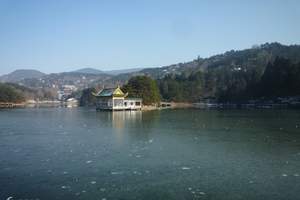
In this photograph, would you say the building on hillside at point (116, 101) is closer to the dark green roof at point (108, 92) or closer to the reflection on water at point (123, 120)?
the dark green roof at point (108, 92)

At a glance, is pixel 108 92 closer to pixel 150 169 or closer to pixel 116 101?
pixel 116 101

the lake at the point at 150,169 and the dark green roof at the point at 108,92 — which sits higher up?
the dark green roof at the point at 108,92

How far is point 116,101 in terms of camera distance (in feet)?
251

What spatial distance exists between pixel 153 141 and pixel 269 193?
13.0 meters

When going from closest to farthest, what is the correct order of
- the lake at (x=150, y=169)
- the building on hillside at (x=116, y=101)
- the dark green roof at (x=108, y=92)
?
the lake at (x=150, y=169) < the building on hillside at (x=116, y=101) < the dark green roof at (x=108, y=92)

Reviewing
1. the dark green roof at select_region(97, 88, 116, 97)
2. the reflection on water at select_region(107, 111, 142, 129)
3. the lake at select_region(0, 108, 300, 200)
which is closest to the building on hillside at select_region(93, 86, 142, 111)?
the dark green roof at select_region(97, 88, 116, 97)

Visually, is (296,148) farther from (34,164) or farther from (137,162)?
(34,164)

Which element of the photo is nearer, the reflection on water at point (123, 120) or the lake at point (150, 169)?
the lake at point (150, 169)

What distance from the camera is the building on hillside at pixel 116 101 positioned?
249 ft

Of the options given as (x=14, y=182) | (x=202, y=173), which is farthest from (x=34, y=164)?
(x=202, y=173)

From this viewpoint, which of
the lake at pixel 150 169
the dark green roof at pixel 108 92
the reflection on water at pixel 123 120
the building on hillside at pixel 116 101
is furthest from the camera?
the dark green roof at pixel 108 92

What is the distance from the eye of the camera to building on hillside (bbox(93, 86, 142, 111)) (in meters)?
75.9

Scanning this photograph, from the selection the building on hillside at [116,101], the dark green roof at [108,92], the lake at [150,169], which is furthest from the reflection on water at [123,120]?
the dark green roof at [108,92]

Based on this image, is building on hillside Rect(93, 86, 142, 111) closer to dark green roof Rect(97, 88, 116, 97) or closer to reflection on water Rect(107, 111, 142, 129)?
dark green roof Rect(97, 88, 116, 97)
